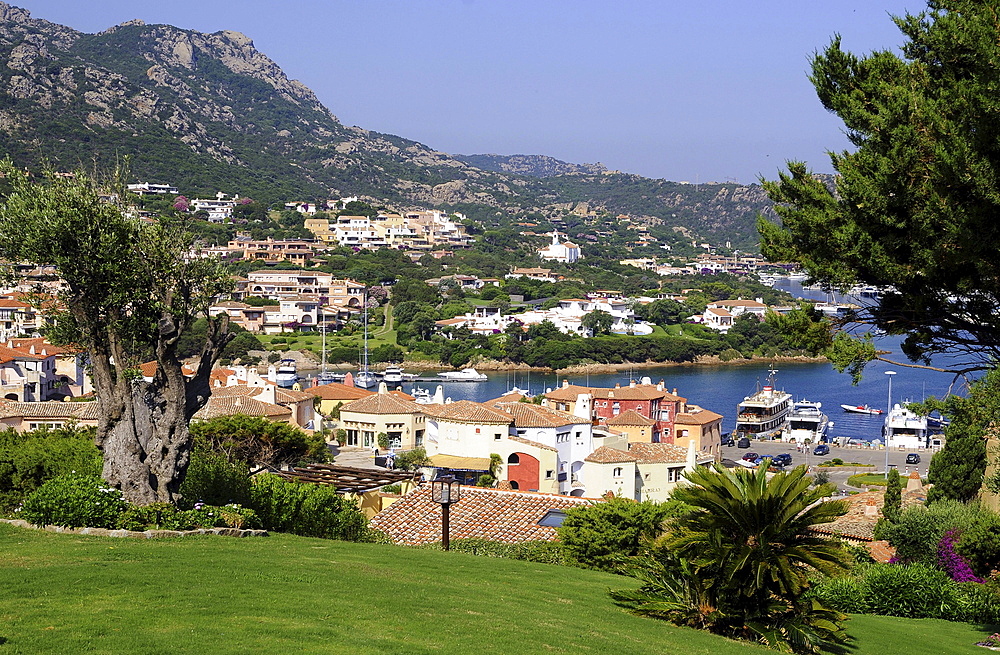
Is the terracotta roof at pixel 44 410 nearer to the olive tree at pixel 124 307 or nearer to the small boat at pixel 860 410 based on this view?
the olive tree at pixel 124 307

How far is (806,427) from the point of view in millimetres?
53094

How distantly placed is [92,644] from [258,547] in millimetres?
3550

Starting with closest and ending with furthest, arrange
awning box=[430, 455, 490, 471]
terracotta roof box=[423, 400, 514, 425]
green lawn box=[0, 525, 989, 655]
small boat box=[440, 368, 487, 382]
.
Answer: green lawn box=[0, 525, 989, 655]
awning box=[430, 455, 490, 471]
terracotta roof box=[423, 400, 514, 425]
small boat box=[440, 368, 487, 382]

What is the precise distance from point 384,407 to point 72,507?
25.3m

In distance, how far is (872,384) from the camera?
74.4 metres

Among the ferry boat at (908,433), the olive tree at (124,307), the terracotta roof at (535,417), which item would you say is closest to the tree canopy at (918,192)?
the olive tree at (124,307)

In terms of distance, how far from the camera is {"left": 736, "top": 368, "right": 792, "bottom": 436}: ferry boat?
55031 millimetres

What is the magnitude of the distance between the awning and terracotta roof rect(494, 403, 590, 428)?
2205mm

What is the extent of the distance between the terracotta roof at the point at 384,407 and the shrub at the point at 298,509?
826 inches

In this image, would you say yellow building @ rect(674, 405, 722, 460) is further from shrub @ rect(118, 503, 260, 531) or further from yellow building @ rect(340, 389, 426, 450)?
shrub @ rect(118, 503, 260, 531)

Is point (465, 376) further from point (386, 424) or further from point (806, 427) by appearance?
point (386, 424)

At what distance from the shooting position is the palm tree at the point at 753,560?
333 inches

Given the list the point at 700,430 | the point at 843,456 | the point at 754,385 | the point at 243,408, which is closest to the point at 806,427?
the point at 843,456

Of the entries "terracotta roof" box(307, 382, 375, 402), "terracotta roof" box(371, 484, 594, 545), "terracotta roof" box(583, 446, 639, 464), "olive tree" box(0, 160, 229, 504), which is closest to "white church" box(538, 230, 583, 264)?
"terracotta roof" box(307, 382, 375, 402)
